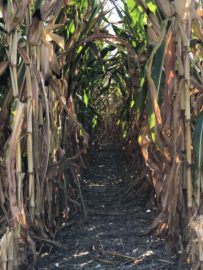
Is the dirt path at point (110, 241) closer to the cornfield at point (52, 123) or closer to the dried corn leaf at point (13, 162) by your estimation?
the cornfield at point (52, 123)

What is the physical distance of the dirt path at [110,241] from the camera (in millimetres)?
2090

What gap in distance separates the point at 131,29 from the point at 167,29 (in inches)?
41.1

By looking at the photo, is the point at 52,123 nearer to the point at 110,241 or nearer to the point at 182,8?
the point at 110,241

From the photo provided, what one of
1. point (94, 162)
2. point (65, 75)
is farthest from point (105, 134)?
point (65, 75)

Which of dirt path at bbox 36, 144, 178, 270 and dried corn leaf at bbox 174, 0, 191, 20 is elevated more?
dried corn leaf at bbox 174, 0, 191, 20

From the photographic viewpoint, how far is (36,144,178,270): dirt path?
6.86 ft

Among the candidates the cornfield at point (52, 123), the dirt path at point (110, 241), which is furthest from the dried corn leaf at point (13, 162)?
the dirt path at point (110, 241)

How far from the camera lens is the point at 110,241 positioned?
7.83 feet

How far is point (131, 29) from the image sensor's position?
3.12 m

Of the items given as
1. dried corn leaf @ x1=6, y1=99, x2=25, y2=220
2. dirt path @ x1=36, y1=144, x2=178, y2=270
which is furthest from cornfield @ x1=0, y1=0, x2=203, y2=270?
dirt path @ x1=36, y1=144, x2=178, y2=270

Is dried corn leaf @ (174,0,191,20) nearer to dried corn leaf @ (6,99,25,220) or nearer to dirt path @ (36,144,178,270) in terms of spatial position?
dried corn leaf @ (6,99,25,220)

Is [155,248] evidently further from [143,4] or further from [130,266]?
[143,4]

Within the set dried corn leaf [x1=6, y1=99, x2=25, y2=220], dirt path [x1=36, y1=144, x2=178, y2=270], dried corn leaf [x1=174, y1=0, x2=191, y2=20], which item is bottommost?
dirt path [x1=36, y1=144, x2=178, y2=270]

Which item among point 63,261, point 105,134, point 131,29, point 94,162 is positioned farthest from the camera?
point 105,134
